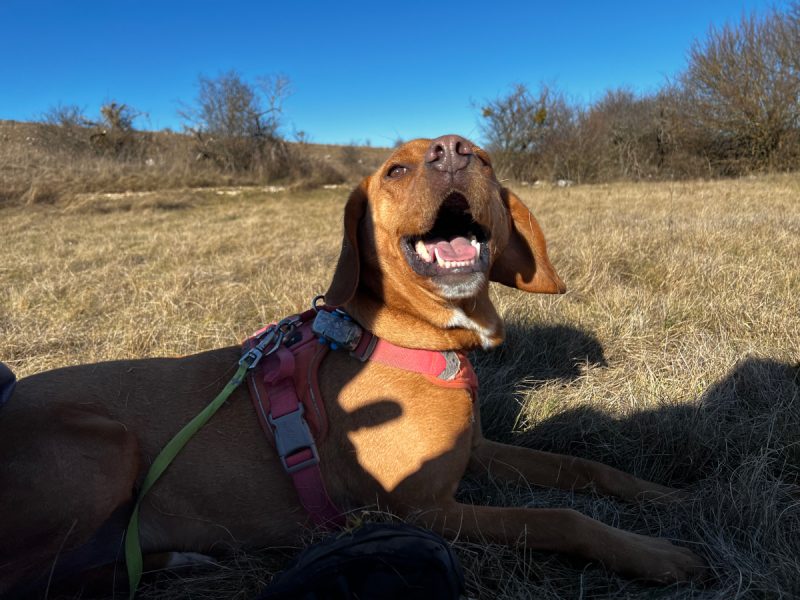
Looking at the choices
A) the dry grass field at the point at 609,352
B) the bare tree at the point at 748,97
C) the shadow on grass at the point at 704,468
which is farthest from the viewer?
the bare tree at the point at 748,97

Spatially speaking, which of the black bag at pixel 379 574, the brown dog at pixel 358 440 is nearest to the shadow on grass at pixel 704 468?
the brown dog at pixel 358 440

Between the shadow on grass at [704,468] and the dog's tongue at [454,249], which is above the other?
the dog's tongue at [454,249]

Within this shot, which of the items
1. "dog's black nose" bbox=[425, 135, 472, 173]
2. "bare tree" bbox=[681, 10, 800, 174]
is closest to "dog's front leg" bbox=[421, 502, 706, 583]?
"dog's black nose" bbox=[425, 135, 472, 173]

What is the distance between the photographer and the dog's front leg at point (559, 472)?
7.57ft

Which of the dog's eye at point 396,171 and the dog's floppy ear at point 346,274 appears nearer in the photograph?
the dog's floppy ear at point 346,274

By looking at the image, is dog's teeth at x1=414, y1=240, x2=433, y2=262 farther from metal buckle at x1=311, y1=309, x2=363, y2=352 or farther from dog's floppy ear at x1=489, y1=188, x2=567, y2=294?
dog's floppy ear at x1=489, y1=188, x2=567, y2=294

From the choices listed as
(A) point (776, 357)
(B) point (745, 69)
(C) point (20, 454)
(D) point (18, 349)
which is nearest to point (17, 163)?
(D) point (18, 349)

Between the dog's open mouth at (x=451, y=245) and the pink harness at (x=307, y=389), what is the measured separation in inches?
14.9

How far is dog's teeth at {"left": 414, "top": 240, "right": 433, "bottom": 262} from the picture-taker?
237cm

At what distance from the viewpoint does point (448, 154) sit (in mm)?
2316

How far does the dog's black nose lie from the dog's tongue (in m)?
0.33

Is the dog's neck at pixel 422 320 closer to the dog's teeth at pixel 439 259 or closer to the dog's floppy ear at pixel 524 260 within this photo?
the dog's teeth at pixel 439 259

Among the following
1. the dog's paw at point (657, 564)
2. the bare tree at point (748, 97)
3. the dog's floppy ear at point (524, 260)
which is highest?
the bare tree at point (748, 97)

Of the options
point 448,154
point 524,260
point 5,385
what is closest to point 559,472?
point 524,260
